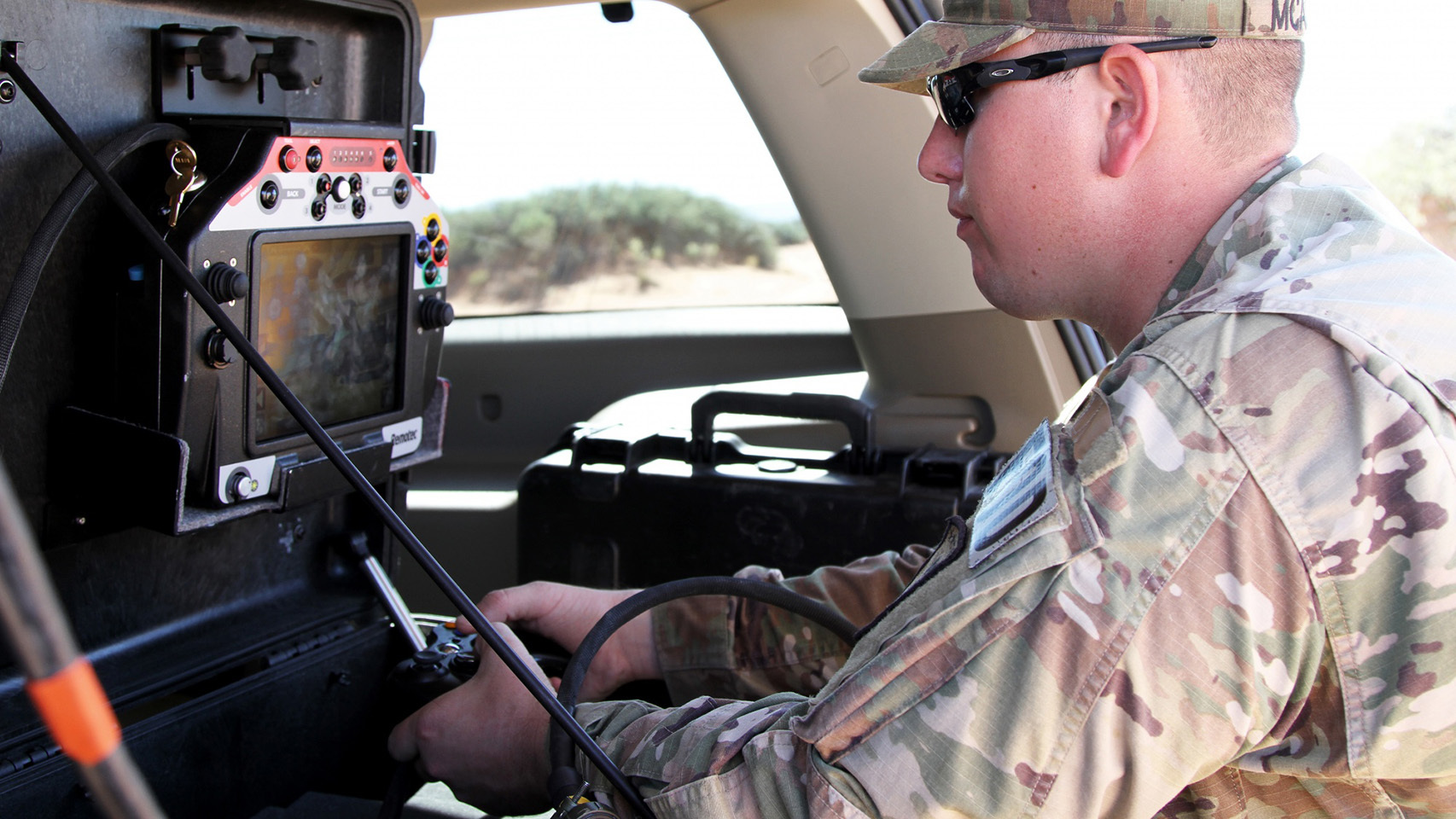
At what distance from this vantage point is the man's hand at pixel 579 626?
4.83 ft

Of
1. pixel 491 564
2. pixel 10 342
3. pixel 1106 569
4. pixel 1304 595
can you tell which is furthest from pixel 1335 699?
pixel 491 564

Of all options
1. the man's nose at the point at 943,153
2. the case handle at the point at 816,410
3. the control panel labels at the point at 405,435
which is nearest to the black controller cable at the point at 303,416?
the control panel labels at the point at 405,435

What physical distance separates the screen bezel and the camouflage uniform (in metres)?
0.67

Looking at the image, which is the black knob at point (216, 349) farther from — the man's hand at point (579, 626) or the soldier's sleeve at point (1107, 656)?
the soldier's sleeve at point (1107, 656)

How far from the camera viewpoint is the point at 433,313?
1.46 metres

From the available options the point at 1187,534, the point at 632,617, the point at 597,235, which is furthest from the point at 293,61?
the point at 597,235

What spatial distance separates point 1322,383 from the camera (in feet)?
2.78

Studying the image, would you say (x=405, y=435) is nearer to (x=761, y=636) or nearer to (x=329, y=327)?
(x=329, y=327)

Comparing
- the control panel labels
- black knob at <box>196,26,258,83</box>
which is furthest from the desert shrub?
black knob at <box>196,26,258,83</box>

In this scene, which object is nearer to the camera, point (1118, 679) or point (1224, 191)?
point (1118, 679)

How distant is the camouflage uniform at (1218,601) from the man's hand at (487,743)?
0.40 metres

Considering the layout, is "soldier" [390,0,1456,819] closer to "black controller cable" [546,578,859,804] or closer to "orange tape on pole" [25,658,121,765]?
"black controller cable" [546,578,859,804]

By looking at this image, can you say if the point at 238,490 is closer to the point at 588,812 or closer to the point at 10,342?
the point at 10,342

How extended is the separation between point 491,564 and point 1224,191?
1.74 m
